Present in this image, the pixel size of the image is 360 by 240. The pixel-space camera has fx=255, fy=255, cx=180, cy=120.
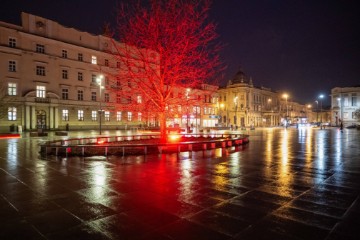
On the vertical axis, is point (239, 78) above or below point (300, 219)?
above

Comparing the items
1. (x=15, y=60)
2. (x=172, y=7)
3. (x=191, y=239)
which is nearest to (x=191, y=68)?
(x=172, y=7)

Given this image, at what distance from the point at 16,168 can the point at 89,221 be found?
24.8ft

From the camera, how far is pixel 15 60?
141ft

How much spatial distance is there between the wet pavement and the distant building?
333 feet

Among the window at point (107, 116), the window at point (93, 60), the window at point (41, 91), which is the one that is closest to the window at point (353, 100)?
the window at point (107, 116)

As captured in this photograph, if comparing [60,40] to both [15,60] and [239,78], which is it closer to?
[15,60]

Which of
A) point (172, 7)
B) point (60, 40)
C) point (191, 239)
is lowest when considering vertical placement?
point (191, 239)

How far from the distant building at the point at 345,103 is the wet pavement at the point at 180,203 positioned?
102 meters

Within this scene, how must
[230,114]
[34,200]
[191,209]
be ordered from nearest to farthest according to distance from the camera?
1. [191,209]
2. [34,200]
3. [230,114]

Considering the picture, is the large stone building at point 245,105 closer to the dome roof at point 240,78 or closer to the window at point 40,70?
the dome roof at point 240,78

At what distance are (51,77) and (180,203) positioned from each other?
49.0m

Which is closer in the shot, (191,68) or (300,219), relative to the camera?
(300,219)

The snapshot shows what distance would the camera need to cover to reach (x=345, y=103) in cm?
9731

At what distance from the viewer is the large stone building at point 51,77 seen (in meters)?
42.1
